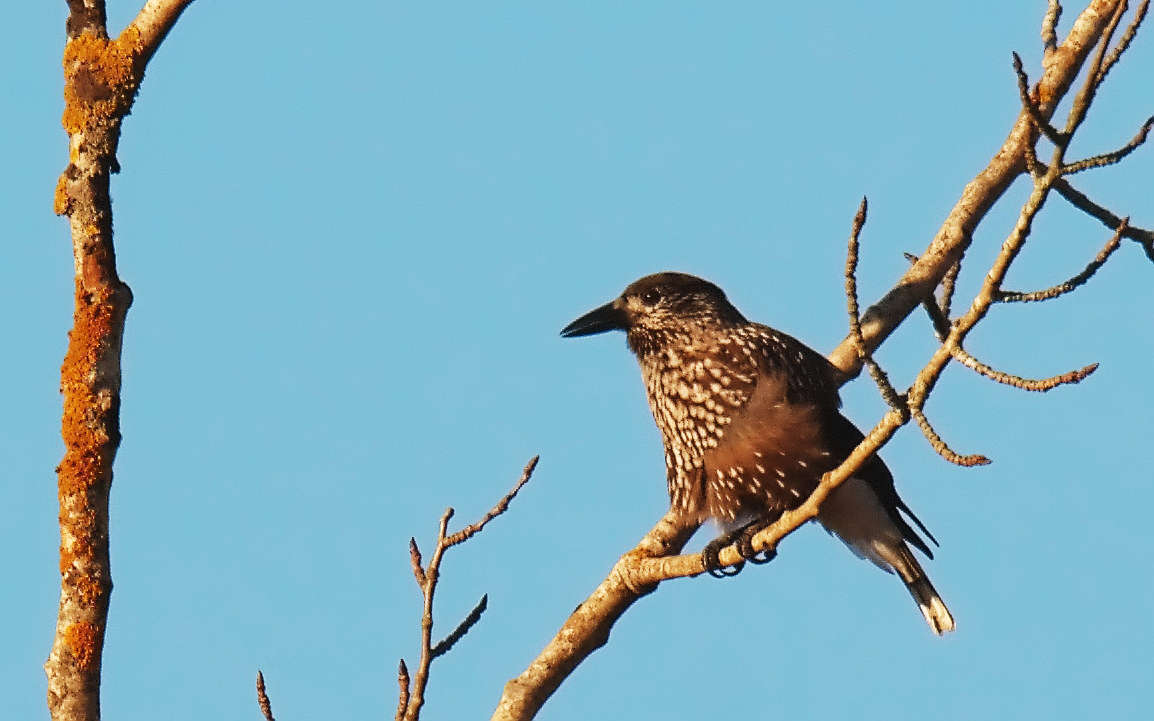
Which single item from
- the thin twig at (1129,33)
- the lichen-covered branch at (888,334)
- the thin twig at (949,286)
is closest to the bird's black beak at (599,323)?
the lichen-covered branch at (888,334)

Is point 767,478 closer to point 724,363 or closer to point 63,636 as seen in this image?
point 724,363

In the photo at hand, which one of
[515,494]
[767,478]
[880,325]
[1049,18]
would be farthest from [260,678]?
[1049,18]

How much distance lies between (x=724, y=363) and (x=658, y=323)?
59 cm

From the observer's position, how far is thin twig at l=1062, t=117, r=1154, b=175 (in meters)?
3.23

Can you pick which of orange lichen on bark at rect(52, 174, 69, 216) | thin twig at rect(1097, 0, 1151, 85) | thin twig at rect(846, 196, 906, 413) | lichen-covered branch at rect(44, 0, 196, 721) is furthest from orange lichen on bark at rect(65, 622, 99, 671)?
thin twig at rect(1097, 0, 1151, 85)

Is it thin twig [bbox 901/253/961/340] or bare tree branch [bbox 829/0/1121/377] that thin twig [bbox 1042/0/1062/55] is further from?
thin twig [bbox 901/253/961/340]

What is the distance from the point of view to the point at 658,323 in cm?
698

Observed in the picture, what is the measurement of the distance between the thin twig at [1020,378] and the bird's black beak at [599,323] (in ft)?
11.5

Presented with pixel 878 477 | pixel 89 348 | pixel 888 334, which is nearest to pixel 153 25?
pixel 89 348

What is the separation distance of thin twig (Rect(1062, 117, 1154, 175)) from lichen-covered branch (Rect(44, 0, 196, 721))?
2415 millimetres

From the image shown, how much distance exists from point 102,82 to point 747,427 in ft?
9.99

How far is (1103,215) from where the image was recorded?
5.62 meters

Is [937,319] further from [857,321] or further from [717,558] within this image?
[717,558]

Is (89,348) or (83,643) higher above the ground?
(89,348)
